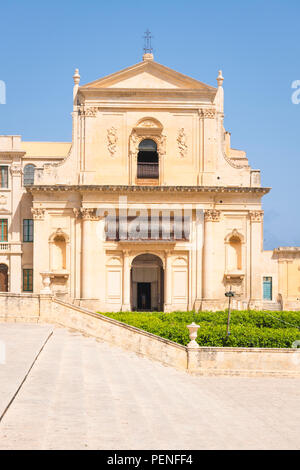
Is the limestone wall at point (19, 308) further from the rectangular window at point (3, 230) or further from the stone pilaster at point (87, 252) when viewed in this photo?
the rectangular window at point (3, 230)

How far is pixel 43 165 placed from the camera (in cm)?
4656

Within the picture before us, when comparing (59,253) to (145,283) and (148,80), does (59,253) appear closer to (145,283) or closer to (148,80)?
(145,283)

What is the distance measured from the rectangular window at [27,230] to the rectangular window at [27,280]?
2282 millimetres

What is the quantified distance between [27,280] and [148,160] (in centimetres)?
1194

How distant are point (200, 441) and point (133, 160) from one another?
103 feet

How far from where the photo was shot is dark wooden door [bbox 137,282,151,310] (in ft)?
164

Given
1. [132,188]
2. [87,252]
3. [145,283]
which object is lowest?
[145,283]

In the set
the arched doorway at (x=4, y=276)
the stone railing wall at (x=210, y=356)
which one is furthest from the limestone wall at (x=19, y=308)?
the arched doorway at (x=4, y=276)

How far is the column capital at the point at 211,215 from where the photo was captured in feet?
148

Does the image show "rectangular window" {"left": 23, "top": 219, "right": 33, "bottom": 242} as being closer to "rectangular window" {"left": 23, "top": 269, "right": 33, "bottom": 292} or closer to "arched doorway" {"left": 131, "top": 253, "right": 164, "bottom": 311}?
"rectangular window" {"left": 23, "top": 269, "right": 33, "bottom": 292}

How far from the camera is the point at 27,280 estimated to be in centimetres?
4734

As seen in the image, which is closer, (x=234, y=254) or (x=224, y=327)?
(x=224, y=327)

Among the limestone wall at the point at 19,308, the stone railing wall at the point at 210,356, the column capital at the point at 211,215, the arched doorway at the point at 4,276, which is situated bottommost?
the stone railing wall at the point at 210,356

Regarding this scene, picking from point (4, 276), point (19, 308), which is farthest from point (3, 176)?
point (19, 308)
